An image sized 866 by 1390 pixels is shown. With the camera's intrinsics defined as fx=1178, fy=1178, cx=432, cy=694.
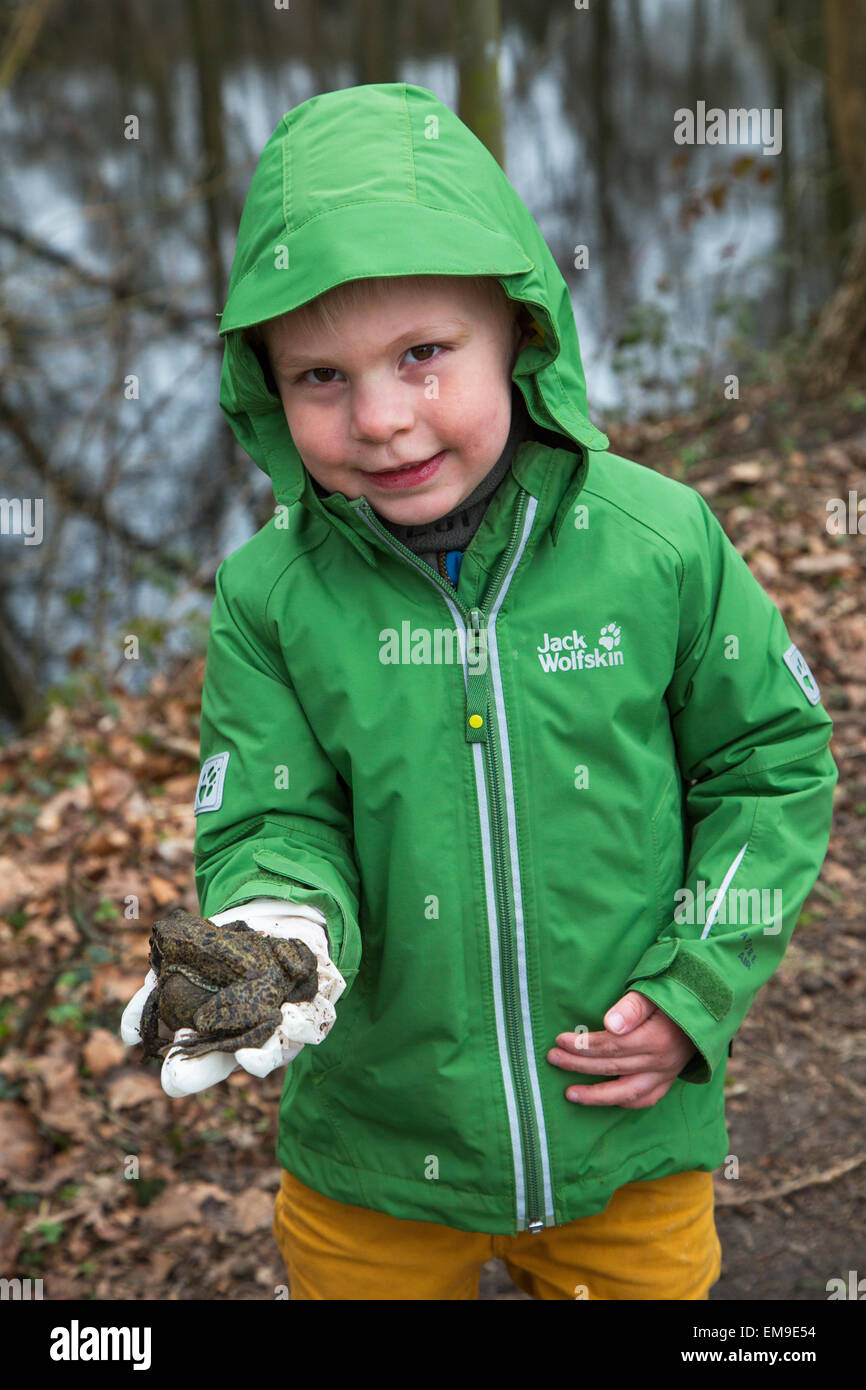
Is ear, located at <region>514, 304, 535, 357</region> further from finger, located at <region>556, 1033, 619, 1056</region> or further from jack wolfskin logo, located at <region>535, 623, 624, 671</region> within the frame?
finger, located at <region>556, 1033, 619, 1056</region>

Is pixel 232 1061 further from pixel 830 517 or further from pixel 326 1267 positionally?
pixel 830 517

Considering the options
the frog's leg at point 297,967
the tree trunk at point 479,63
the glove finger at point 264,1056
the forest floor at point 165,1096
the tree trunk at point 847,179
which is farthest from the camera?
the tree trunk at point 847,179

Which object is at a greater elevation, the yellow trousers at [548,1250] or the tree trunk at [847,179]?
the tree trunk at [847,179]

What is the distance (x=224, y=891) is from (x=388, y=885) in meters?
0.26

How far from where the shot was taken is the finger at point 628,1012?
180cm

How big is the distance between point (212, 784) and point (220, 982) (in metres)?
0.39

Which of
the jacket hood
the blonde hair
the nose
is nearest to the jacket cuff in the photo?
the jacket hood

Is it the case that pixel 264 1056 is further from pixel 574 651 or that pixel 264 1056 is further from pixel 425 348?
pixel 425 348

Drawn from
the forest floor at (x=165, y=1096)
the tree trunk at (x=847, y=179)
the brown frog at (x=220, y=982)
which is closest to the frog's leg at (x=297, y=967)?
the brown frog at (x=220, y=982)

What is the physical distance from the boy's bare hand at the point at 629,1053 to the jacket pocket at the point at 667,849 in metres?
0.16

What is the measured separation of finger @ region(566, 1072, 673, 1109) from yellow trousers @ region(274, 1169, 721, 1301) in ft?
0.65

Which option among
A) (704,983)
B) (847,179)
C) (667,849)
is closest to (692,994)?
(704,983)

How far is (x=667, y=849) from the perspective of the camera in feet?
6.28

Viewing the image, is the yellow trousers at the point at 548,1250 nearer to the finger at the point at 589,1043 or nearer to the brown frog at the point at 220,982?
the finger at the point at 589,1043
